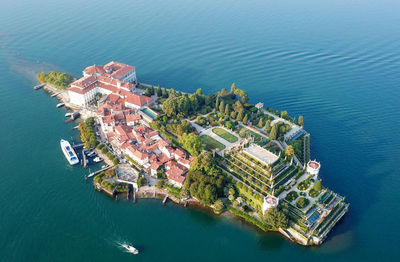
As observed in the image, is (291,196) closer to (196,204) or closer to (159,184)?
(196,204)

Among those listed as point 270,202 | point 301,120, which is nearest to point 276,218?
point 270,202

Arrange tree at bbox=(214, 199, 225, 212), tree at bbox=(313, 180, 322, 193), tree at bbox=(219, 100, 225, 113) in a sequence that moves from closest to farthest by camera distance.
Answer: tree at bbox=(214, 199, 225, 212)
tree at bbox=(313, 180, 322, 193)
tree at bbox=(219, 100, 225, 113)

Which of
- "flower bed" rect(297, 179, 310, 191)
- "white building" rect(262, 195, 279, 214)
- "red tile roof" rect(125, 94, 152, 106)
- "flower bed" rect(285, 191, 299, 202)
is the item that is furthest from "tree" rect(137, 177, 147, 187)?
"flower bed" rect(297, 179, 310, 191)

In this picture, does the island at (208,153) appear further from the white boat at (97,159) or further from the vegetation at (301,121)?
the white boat at (97,159)

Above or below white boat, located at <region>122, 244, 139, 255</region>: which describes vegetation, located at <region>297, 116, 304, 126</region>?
above

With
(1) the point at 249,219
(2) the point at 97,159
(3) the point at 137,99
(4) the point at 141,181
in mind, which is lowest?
(1) the point at 249,219

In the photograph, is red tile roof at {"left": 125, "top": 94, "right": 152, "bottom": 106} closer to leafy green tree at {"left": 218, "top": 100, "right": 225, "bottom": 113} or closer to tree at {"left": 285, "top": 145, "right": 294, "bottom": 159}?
leafy green tree at {"left": 218, "top": 100, "right": 225, "bottom": 113}
